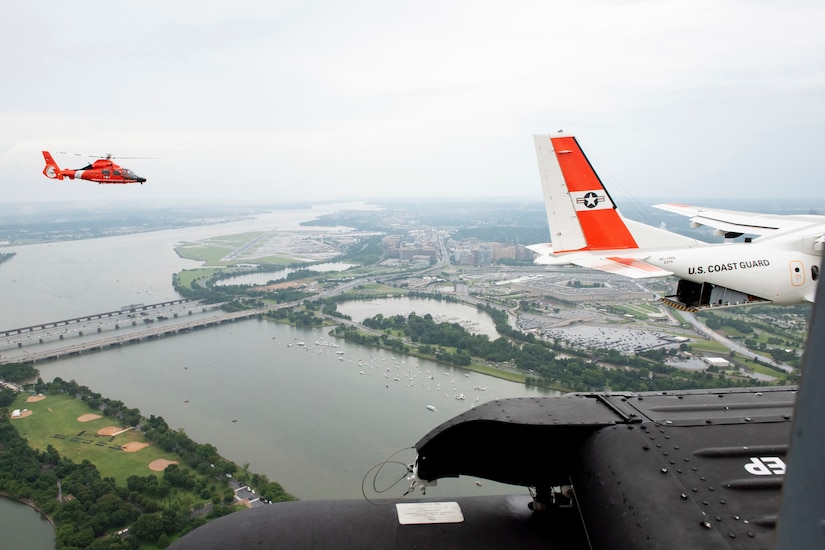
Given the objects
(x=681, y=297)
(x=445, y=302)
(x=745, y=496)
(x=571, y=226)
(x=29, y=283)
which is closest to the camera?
(x=745, y=496)

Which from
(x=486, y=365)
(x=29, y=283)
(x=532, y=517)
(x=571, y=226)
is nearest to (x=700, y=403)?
(x=532, y=517)

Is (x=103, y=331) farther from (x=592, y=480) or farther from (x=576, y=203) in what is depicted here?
(x=592, y=480)

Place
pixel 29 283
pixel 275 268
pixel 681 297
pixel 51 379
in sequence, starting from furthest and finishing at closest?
pixel 275 268 < pixel 29 283 < pixel 51 379 < pixel 681 297

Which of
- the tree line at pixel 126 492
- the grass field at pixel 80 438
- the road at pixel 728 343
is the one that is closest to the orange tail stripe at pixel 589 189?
the tree line at pixel 126 492

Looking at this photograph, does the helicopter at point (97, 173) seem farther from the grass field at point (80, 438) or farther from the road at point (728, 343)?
the road at point (728, 343)

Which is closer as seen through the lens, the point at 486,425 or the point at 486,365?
the point at 486,425

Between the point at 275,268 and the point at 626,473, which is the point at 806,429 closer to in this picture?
the point at 626,473
